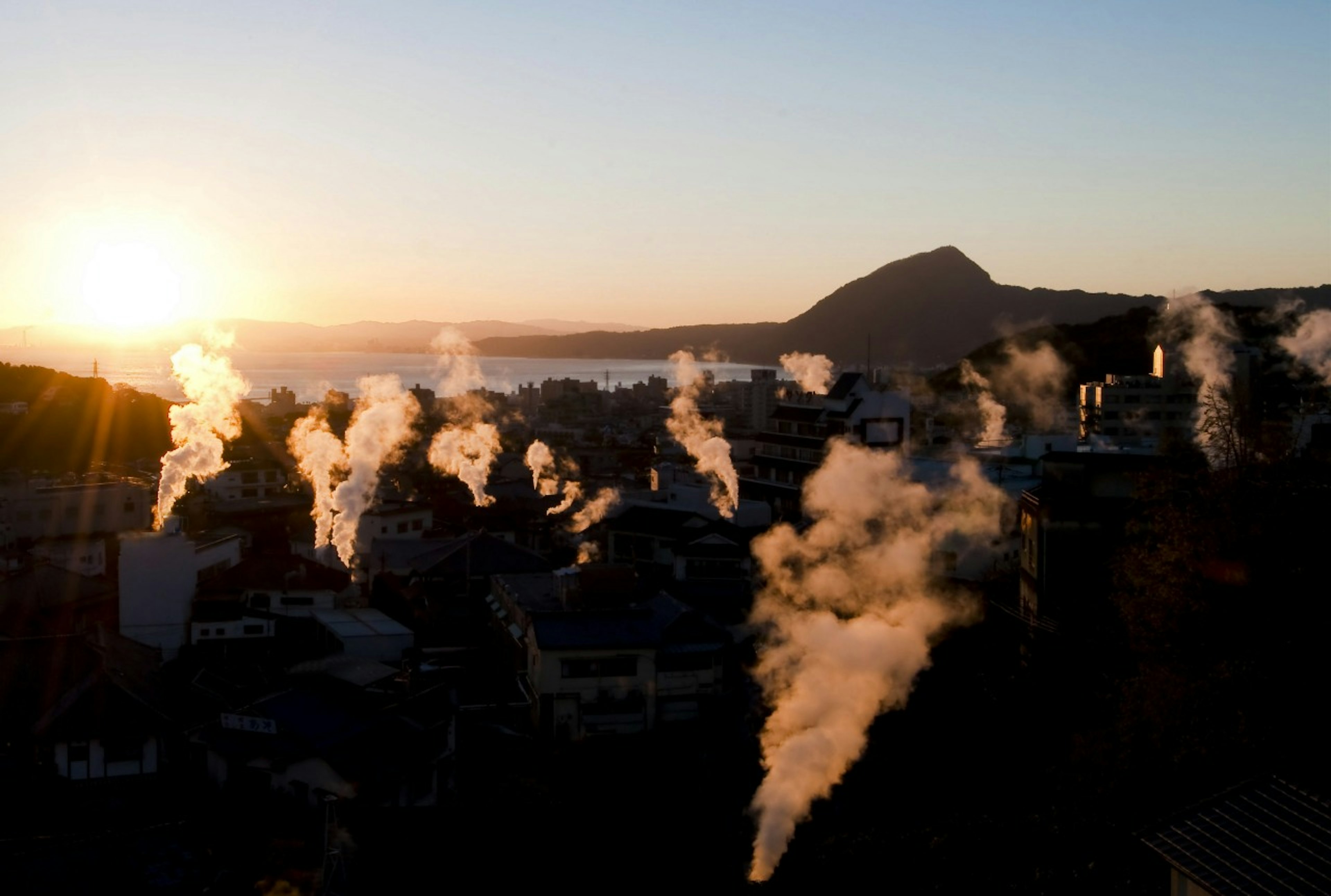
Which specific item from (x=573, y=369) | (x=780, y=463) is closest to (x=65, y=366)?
(x=573, y=369)

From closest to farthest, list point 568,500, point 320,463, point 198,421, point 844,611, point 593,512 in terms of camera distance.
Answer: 1. point 844,611
2. point 593,512
3. point 568,500
4. point 198,421
5. point 320,463

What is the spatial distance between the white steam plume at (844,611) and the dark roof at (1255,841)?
3.40 meters

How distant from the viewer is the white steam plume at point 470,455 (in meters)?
27.6

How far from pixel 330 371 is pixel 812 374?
127 metres

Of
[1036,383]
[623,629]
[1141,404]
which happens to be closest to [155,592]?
[623,629]

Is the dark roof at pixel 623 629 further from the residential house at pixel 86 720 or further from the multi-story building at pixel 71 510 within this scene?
the multi-story building at pixel 71 510

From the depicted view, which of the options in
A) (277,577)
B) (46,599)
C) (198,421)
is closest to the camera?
(277,577)

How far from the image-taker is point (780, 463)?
2570cm

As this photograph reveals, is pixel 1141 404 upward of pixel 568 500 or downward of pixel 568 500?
upward

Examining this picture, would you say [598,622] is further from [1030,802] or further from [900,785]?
[1030,802]

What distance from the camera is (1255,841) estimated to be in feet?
19.4

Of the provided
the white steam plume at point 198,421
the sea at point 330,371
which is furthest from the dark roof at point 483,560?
the sea at point 330,371

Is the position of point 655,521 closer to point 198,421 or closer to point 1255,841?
point 198,421

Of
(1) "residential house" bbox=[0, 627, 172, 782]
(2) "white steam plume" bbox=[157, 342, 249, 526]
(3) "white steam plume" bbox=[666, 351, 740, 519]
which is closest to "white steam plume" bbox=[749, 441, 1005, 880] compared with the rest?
(3) "white steam plume" bbox=[666, 351, 740, 519]
